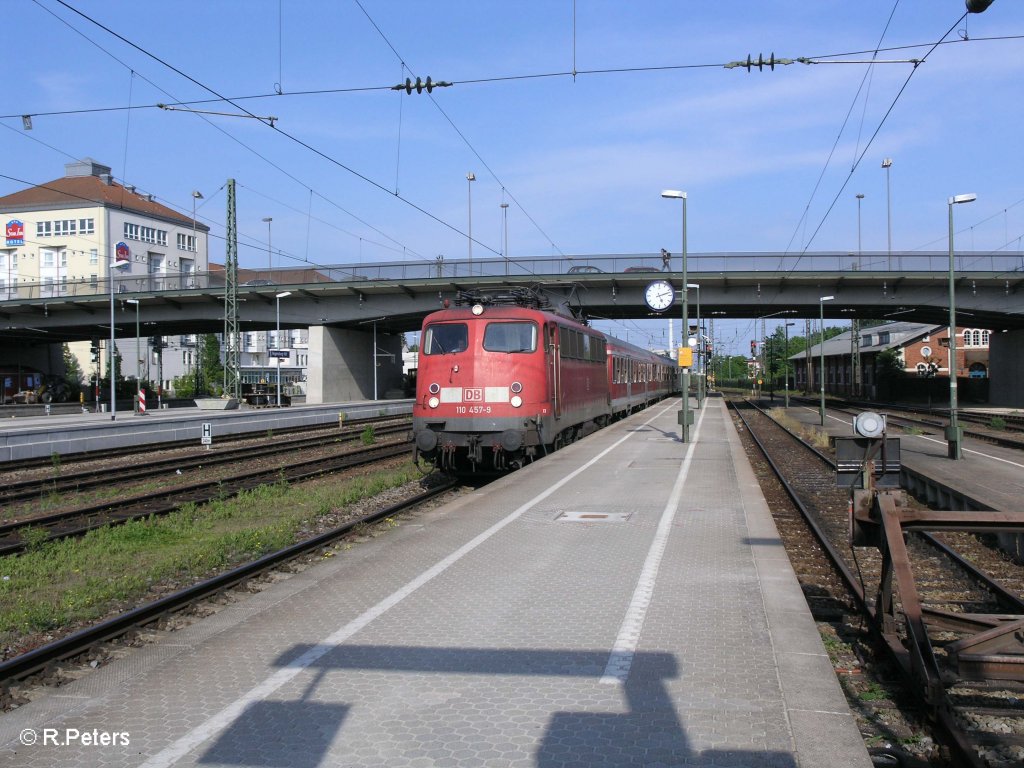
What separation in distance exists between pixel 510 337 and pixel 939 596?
8.46 m

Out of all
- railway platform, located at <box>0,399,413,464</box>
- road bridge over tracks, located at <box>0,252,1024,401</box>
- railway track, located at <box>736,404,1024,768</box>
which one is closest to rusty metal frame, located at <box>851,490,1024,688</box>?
railway track, located at <box>736,404,1024,768</box>

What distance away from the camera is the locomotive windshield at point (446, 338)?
15.0 m

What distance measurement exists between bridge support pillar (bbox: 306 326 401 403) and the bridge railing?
5836 millimetres

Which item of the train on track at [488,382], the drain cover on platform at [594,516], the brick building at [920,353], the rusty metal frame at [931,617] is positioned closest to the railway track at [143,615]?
the drain cover on platform at [594,516]

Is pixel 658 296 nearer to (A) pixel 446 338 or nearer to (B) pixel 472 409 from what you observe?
(A) pixel 446 338

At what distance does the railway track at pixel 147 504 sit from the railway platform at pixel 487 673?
179 inches

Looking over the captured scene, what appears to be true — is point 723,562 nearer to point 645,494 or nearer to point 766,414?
point 645,494

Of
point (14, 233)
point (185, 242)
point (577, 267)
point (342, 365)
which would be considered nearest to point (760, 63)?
point (577, 267)

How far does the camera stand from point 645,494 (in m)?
12.5

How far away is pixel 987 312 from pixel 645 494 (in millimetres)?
31943

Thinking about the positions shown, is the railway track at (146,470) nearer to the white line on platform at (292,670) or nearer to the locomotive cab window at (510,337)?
the locomotive cab window at (510,337)

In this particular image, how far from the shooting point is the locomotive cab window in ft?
48.7

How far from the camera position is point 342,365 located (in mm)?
50781

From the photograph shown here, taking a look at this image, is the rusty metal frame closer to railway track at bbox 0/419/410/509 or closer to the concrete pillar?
railway track at bbox 0/419/410/509
